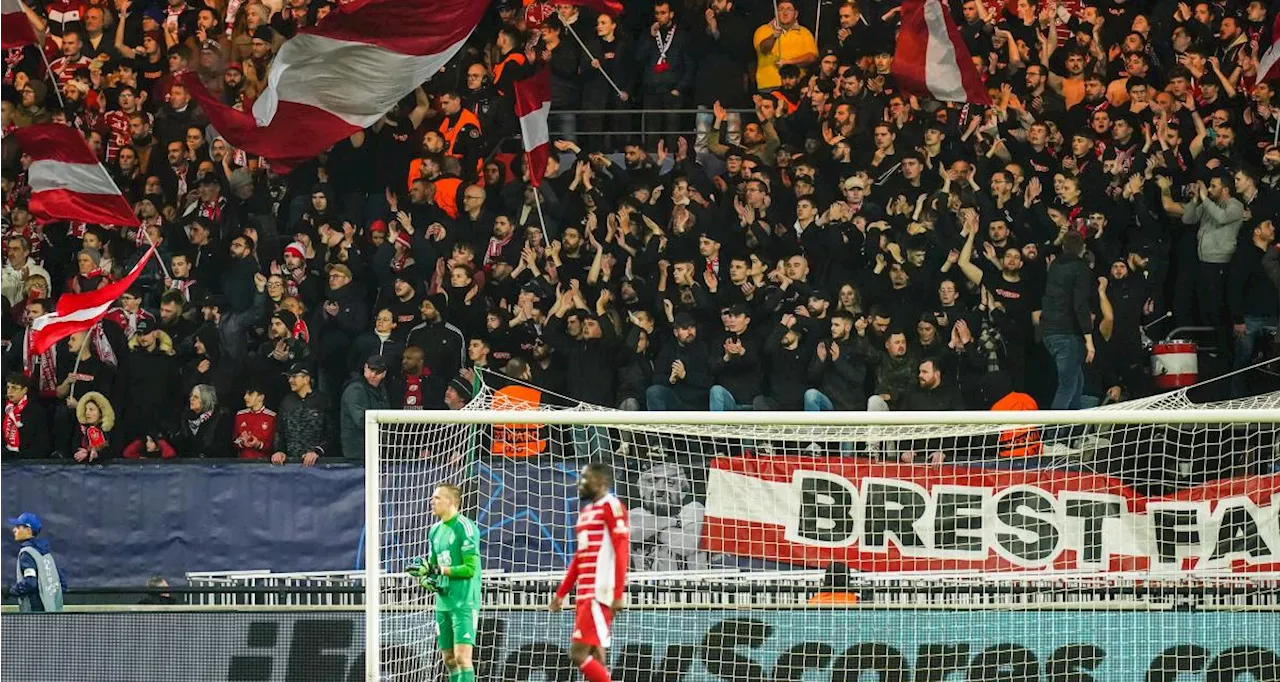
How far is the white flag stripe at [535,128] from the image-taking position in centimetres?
1773

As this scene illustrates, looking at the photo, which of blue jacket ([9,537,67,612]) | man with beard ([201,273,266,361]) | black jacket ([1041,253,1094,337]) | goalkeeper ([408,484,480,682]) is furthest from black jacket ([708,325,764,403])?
blue jacket ([9,537,67,612])

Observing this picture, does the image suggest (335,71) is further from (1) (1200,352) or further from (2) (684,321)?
(1) (1200,352)

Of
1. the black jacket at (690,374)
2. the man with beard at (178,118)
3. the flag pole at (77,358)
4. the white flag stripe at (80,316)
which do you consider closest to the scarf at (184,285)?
the flag pole at (77,358)

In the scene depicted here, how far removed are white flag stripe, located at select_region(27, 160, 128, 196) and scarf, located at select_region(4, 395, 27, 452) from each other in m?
1.97

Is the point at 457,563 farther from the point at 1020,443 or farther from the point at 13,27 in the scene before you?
the point at 13,27

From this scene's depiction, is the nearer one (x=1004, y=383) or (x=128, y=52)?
(x=1004, y=383)

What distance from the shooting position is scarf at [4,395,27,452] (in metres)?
17.2

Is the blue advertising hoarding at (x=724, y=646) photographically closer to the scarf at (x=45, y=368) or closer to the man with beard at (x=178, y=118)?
the scarf at (x=45, y=368)

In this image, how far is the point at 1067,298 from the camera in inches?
631

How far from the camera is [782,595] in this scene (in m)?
13.4

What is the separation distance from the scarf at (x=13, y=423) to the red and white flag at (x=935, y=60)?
8.36 m

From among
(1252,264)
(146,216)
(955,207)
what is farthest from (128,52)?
(1252,264)

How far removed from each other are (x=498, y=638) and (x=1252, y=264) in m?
7.13

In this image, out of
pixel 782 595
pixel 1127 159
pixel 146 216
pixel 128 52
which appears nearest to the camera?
pixel 782 595
